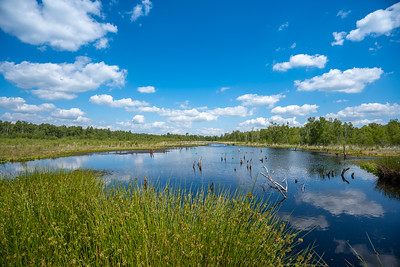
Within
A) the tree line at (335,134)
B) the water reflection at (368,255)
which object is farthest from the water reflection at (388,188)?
the tree line at (335,134)

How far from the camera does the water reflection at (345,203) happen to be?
48.7 ft

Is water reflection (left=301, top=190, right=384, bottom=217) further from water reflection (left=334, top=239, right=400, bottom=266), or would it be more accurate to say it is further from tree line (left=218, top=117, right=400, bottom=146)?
tree line (left=218, top=117, right=400, bottom=146)

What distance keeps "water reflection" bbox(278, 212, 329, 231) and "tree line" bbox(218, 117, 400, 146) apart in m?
72.3

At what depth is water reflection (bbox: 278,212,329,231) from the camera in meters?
12.1

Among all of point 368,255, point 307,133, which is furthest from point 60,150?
point 307,133

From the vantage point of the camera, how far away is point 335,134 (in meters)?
85.2

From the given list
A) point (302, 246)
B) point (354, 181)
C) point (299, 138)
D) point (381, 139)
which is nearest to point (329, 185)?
point (354, 181)

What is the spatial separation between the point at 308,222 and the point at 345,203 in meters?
6.68

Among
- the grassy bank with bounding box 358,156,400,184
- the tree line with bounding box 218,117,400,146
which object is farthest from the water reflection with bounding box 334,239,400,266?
the tree line with bounding box 218,117,400,146

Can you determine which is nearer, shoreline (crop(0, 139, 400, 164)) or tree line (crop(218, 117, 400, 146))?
shoreline (crop(0, 139, 400, 164))

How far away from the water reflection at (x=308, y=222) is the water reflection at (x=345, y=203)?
223cm

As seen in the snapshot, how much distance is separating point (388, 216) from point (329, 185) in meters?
8.93

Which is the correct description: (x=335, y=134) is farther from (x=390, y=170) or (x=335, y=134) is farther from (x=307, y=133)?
(x=390, y=170)

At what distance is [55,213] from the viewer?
5602mm
